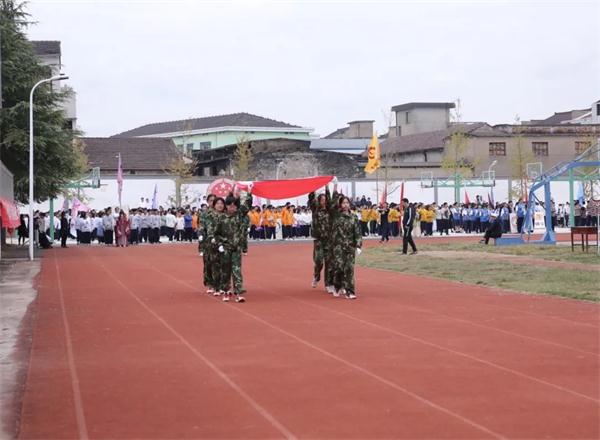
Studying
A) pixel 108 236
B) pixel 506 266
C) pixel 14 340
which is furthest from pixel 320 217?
pixel 108 236

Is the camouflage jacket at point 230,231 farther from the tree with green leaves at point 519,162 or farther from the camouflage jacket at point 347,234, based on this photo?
the tree with green leaves at point 519,162

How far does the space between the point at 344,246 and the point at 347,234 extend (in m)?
0.23

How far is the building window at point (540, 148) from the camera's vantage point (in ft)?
244

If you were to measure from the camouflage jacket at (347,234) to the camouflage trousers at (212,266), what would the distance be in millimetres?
2236

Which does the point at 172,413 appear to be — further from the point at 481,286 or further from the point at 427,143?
the point at 427,143

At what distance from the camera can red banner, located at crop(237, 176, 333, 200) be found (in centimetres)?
2258

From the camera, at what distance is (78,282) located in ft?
76.8

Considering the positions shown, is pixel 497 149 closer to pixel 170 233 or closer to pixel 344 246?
pixel 170 233

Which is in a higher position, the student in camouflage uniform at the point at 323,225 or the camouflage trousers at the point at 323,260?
the student in camouflage uniform at the point at 323,225

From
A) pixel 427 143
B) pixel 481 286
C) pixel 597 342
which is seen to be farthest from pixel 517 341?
pixel 427 143

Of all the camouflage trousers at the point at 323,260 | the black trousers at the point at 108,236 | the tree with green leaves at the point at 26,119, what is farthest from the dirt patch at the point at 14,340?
the black trousers at the point at 108,236

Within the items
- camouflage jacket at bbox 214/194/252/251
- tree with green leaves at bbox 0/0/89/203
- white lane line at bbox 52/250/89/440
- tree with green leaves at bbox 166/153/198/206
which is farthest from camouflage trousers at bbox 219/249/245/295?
tree with green leaves at bbox 166/153/198/206

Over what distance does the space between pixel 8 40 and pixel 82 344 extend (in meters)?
29.1

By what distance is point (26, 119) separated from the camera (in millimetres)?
38875
